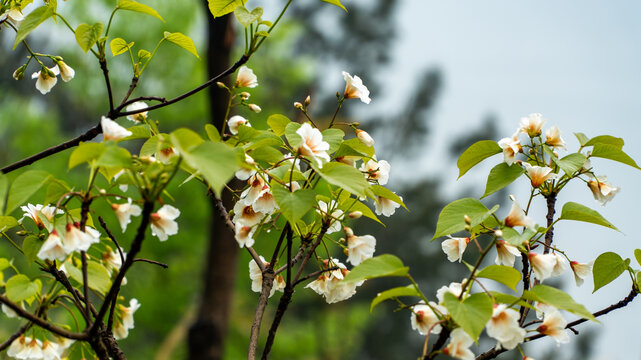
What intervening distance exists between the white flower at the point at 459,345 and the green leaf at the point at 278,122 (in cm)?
37

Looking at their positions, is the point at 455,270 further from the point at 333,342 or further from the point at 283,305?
the point at 283,305

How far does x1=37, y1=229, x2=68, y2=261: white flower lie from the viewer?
0.61m

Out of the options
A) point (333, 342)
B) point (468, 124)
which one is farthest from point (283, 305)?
point (468, 124)

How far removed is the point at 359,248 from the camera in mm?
749

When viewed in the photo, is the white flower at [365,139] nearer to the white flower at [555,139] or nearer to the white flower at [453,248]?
the white flower at [453,248]

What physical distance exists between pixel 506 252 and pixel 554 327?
10cm

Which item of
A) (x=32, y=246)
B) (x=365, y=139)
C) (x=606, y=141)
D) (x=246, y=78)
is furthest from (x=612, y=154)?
(x=32, y=246)

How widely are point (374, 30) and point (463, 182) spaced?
3.96m

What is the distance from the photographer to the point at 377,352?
1184 centimetres

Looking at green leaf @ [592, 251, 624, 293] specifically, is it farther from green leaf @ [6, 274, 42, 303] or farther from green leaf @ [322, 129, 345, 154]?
green leaf @ [6, 274, 42, 303]

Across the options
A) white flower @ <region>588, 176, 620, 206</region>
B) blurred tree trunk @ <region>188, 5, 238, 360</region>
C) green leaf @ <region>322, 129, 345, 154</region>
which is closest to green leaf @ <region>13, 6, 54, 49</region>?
green leaf @ <region>322, 129, 345, 154</region>

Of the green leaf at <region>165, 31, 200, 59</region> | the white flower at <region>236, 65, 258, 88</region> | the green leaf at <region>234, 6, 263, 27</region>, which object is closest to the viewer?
the green leaf at <region>234, 6, 263, 27</region>

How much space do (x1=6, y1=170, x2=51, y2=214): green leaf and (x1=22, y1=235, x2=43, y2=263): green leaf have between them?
13 centimetres

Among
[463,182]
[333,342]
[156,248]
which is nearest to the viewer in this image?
[156,248]
